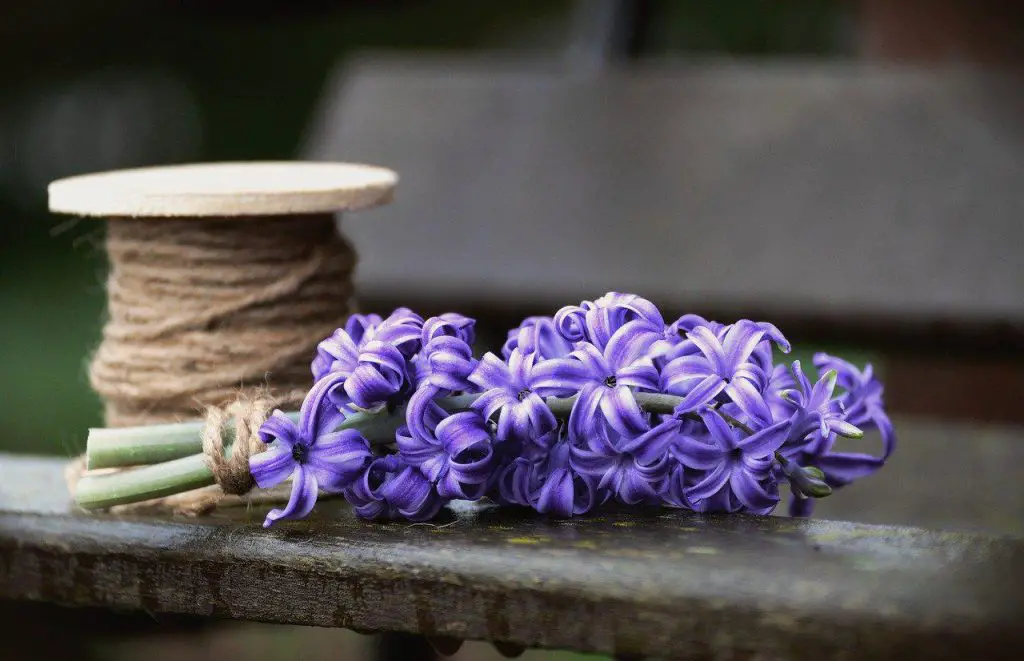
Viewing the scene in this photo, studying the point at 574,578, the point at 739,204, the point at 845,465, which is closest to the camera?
the point at 574,578

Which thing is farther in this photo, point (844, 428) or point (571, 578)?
point (844, 428)

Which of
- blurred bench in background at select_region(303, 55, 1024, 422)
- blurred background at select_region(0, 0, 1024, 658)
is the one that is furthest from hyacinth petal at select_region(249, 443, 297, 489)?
blurred bench in background at select_region(303, 55, 1024, 422)

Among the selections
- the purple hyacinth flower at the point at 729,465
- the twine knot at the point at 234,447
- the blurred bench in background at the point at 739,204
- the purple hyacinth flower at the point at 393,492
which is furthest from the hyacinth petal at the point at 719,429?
the blurred bench in background at the point at 739,204

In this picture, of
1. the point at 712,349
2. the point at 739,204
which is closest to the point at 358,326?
the point at 712,349

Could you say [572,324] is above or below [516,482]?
above

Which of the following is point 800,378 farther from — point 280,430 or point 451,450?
point 280,430

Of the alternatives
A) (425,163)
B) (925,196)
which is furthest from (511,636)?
(425,163)

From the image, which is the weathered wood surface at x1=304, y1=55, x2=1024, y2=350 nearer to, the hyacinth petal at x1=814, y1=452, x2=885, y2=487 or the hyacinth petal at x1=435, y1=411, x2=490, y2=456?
the hyacinth petal at x1=814, y1=452, x2=885, y2=487

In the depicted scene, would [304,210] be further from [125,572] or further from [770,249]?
[770,249]
